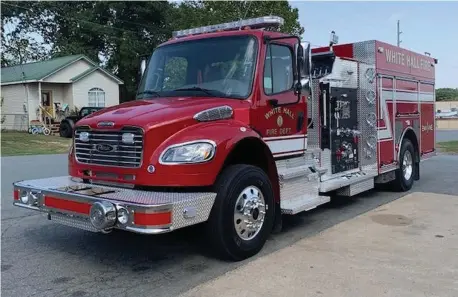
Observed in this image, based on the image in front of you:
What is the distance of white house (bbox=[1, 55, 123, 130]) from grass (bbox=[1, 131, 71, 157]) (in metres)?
3.74

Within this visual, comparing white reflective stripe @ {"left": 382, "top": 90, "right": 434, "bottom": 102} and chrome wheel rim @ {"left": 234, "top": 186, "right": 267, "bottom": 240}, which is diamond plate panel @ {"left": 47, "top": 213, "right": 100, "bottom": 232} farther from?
white reflective stripe @ {"left": 382, "top": 90, "right": 434, "bottom": 102}

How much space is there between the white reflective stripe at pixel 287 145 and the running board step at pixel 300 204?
0.62 metres

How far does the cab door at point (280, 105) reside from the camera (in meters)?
5.65

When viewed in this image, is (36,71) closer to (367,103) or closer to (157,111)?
(367,103)

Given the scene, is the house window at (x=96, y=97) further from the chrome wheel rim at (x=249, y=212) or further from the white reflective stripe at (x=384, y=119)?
the chrome wheel rim at (x=249, y=212)

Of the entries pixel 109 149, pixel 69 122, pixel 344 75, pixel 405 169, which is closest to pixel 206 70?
pixel 109 149

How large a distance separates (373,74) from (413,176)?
2.79 m

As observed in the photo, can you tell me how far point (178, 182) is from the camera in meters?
4.62

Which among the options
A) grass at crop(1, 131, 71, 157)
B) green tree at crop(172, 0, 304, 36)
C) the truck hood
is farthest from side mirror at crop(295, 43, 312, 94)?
green tree at crop(172, 0, 304, 36)

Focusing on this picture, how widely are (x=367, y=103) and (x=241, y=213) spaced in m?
4.06

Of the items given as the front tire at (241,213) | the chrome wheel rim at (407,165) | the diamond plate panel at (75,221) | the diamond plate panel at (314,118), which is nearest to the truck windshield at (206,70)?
the front tire at (241,213)

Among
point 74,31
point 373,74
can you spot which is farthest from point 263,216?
point 74,31

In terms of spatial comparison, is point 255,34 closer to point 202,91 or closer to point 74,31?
point 202,91

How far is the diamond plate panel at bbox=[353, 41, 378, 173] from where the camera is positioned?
8.12 metres
